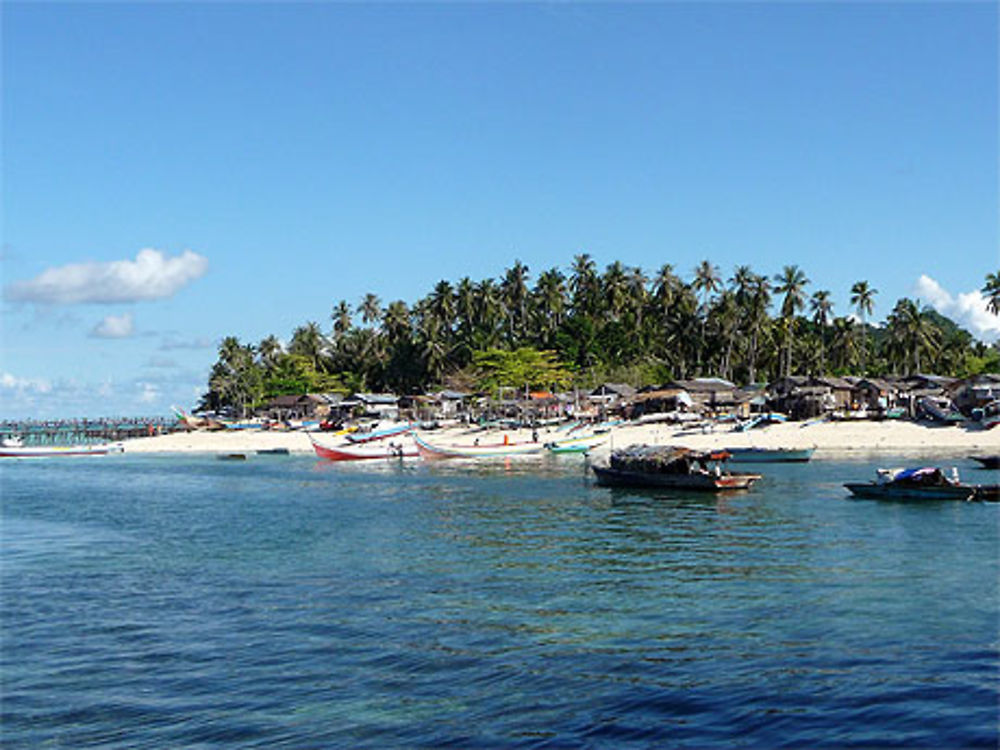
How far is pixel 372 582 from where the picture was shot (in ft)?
86.6

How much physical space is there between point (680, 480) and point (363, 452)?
139ft

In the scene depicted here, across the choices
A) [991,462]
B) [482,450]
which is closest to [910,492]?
[991,462]

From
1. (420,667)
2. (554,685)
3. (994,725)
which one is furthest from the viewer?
(420,667)

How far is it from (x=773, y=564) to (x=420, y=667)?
13807mm

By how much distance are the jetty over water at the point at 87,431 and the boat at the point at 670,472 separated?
354 feet

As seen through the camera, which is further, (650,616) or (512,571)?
(512,571)

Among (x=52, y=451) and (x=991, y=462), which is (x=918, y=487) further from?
(x=52, y=451)

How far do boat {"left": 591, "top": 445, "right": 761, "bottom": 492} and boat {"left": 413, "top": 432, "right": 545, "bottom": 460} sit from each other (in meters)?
28.0

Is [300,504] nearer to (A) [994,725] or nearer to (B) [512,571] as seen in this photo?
(B) [512,571]

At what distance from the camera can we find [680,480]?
158 ft

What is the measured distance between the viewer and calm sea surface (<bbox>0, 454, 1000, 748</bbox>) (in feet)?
48.5

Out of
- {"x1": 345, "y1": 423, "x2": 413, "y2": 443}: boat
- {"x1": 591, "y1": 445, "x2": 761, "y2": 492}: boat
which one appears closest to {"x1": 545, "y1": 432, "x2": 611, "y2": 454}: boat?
{"x1": 345, "y1": 423, "x2": 413, "y2": 443}: boat

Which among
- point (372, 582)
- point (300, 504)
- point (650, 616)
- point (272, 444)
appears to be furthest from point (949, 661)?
point (272, 444)

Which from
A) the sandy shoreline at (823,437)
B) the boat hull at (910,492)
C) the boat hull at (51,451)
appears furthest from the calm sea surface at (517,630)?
the boat hull at (51,451)
